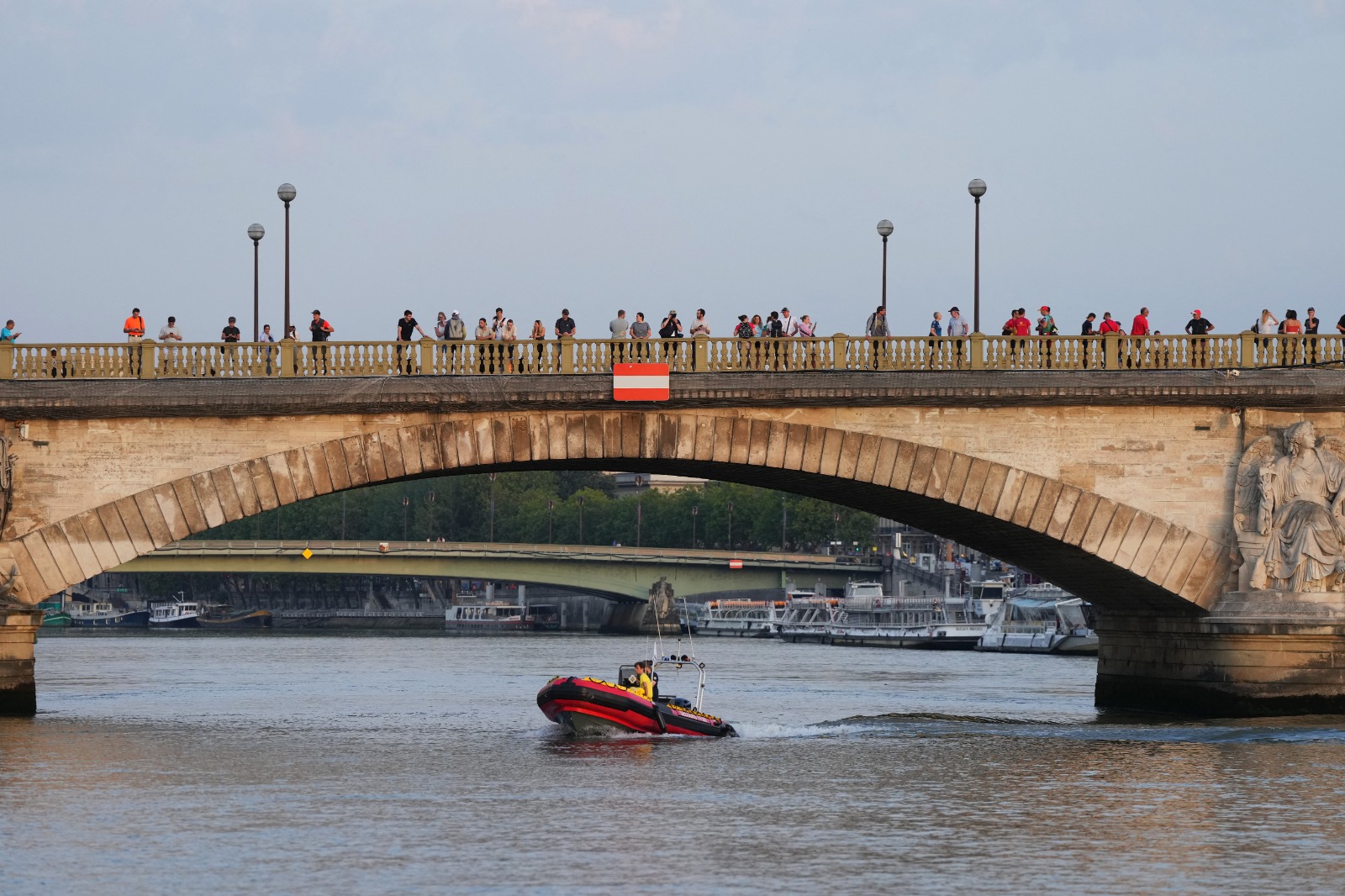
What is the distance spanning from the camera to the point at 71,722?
137ft

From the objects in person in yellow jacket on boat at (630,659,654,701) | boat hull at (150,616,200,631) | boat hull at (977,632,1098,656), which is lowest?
boat hull at (150,616,200,631)

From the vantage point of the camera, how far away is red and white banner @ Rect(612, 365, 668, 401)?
40469 mm

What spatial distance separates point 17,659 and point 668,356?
14.1 metres

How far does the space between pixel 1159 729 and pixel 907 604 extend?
72894 millimetres

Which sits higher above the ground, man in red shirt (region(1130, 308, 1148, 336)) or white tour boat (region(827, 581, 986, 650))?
man in red shirt (region(1130, 308, 1148, 336))

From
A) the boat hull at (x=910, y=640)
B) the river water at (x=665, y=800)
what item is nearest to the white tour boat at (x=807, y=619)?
the boat hull at (x=910, y=640)

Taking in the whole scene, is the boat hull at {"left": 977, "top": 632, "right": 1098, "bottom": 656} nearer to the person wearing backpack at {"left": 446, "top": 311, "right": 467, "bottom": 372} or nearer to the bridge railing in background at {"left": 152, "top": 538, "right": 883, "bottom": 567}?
the bridge railing in background at {"left": 152, "top": 538, "right": 883, "bottom": 567}

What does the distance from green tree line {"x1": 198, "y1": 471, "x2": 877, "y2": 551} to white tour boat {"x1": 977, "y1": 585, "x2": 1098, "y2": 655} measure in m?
40.5

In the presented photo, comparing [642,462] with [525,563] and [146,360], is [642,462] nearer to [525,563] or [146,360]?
[146,360]

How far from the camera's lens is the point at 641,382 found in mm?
40531

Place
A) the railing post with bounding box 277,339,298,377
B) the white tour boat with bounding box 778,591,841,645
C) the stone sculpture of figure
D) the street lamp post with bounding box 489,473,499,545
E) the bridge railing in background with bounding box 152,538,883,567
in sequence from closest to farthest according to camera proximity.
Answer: the stone sculpture of figure < the railing post with bounding box 277,339,298,377 < the bridge railing in background with bounding box 152,538,883,567 < the white tour boat with bounding box 778,591,841,645 < the street lamp post with bounding box 489,473,499,545

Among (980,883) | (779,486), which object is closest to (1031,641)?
(779,486)

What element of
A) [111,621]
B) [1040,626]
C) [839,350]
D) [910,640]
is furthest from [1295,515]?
[111,621]

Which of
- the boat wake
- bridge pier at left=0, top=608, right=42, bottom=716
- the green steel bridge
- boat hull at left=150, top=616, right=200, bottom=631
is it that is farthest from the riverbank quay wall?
boat hull at left=150, top=616, right=200, bottom=631
